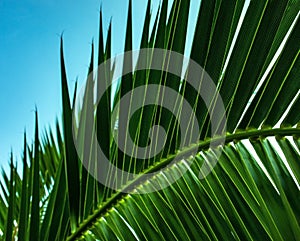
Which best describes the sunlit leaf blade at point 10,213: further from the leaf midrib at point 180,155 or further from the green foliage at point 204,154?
the leaf midrib at point 180,155

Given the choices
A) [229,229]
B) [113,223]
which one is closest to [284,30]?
[229,229]

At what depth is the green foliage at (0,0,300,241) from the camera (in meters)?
0.62

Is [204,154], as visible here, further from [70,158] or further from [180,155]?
[70,158]

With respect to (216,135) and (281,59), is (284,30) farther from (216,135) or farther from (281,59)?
(216,135)

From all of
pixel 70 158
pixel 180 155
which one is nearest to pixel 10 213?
pixel 70 158

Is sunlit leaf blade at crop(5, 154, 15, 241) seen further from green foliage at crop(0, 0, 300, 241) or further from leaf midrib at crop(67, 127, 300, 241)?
leaf midrib at crop(67, 127, 300, 241)

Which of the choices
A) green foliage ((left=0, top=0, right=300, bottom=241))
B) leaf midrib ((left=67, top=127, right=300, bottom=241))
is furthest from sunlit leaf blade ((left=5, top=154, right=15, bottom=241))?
leaf midrib ((left=67, top=127, right=300, bottom=241))

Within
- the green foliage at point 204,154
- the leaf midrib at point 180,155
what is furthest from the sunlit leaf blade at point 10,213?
the leaf midrib at point 180,155

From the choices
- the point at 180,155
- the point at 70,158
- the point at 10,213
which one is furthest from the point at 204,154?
the point at 10,213

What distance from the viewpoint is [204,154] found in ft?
2.38

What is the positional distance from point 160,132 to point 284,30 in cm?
24

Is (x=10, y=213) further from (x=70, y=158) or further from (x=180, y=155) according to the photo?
(x=180, y=155)

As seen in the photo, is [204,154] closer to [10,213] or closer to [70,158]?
[70,158]

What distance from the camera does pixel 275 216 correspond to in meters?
0.63
